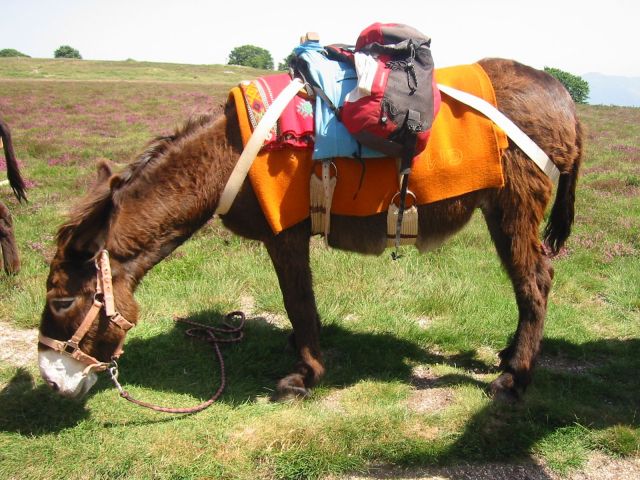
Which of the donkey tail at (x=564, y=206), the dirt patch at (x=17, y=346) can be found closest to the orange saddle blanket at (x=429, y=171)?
the donkey tail at (x=564, y=206)

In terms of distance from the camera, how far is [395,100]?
2996mm

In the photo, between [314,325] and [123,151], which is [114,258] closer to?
[314,325]

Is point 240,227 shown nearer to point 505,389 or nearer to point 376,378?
point 376,378

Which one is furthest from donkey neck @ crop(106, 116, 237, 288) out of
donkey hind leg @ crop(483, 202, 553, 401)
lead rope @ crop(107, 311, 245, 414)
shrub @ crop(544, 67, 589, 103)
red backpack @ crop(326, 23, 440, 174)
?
shrub @ crop(544, 67, 589, 103)

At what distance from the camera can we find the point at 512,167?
3.39 meters

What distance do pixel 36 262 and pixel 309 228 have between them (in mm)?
3863

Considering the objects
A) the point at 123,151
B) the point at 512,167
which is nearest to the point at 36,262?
the point at 512,167

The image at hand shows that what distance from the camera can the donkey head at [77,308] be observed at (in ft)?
9.74

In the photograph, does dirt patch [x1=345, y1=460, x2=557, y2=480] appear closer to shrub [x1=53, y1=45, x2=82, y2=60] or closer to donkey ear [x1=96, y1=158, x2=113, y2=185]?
donkey ear [x1=96, y1=158, x2=113, y2=185]

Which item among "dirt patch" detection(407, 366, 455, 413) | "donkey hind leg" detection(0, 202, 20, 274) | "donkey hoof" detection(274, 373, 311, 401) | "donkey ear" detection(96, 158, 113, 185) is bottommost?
"dirt patch" detection(407, 366, 455, 413)

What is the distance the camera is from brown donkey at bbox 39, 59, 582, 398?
3.01 m

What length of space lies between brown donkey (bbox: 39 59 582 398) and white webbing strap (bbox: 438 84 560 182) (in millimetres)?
62

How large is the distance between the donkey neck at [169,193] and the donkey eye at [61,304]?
0.36 meters

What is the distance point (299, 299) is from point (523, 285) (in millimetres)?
1610
